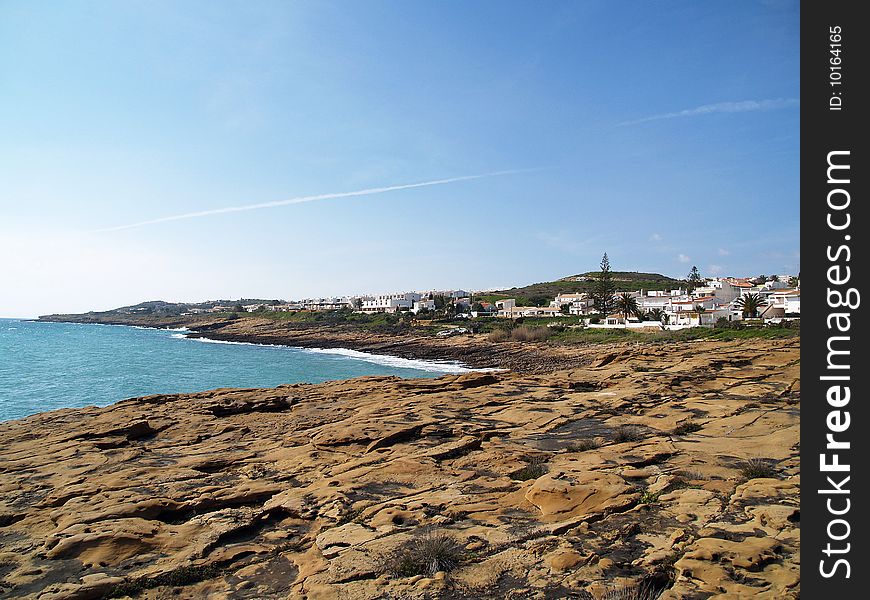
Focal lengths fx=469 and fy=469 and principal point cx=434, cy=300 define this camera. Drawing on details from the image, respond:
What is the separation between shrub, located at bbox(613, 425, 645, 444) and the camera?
1301 centimetres

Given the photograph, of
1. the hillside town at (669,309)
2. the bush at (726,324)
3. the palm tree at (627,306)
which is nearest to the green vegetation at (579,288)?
the hillside town at (669,309)


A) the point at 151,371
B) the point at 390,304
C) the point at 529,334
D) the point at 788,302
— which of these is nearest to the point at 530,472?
the point at 151,371

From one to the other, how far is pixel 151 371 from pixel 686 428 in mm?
56041

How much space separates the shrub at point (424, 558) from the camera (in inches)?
262

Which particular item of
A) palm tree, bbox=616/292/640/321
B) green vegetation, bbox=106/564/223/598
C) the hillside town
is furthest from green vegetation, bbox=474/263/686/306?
green vegetation, bbox=106/564/223/598

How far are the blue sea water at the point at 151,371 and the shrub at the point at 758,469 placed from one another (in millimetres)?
39798

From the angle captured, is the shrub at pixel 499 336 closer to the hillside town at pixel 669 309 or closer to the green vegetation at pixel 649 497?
the hillside town at pixel 669 309

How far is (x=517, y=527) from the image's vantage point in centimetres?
796

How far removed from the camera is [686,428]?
13.9 m

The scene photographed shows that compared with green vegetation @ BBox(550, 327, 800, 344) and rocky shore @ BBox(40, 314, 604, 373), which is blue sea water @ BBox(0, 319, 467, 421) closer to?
rocky shore @ BBox(40, 314, 604, 373)

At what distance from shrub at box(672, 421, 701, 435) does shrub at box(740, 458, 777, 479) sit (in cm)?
351

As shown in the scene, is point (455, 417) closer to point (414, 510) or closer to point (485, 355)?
point (414, 510)
